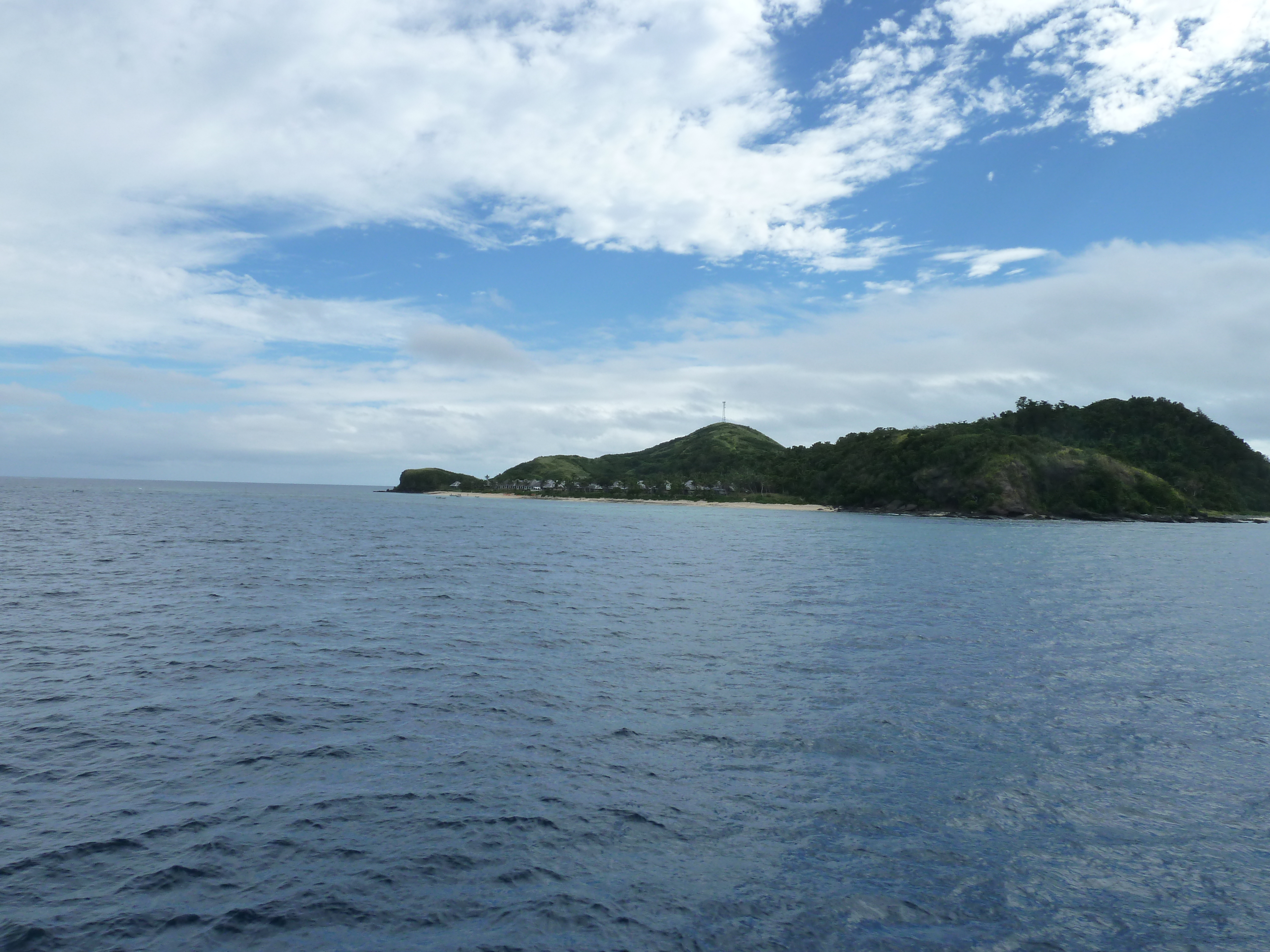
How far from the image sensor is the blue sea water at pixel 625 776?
1188cm

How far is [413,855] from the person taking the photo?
13594 mm

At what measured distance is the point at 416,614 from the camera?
3931cm

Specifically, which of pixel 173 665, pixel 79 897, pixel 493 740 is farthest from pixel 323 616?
pixel 79 897

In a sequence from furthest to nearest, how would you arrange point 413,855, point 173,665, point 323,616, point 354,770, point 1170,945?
point 323,616, point 173,665, point 354,770, point 413,855, point 1170,945

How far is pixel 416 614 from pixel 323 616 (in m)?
4.86

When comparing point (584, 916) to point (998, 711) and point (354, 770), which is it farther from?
point (998, 711)

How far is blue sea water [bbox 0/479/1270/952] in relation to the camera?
39.0ft

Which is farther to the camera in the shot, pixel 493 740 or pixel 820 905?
pixel 493 740

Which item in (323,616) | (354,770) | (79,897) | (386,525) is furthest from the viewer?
(386,525)

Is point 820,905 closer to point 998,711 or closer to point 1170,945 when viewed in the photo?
point 1170,945

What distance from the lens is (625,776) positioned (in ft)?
56.9

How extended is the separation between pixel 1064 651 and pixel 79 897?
35526mm

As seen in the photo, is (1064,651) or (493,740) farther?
(1064,651)

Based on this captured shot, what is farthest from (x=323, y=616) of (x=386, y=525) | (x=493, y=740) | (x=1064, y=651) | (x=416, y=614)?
(x=386, y=525)
